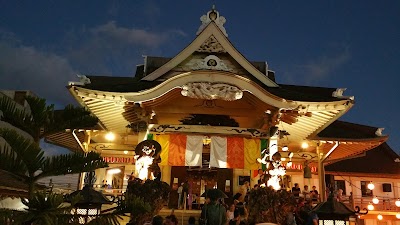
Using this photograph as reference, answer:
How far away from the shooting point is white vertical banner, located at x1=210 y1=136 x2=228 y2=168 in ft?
47.3

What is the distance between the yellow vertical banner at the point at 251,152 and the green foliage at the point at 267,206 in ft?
16.7

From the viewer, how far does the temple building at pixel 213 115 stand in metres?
13.4

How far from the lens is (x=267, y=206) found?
923 cm

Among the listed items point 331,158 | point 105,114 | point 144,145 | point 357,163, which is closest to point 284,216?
point 144,145

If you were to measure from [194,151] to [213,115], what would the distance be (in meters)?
2.74

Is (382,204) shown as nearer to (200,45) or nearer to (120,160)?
(120,160)

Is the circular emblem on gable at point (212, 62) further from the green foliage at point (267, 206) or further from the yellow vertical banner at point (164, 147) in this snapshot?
the green foliage at point (267, 206)

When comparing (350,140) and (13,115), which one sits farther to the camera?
(350,140)

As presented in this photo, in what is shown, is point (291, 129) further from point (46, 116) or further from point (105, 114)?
point (46, 116)

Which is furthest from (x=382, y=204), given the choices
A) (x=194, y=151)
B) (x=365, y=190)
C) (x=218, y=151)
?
(x=194, y=151)

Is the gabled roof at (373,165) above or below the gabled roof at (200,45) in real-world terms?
below

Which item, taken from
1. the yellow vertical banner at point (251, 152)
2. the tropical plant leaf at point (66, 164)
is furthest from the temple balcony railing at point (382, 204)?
the tropical plant leaf at point (66, 164)

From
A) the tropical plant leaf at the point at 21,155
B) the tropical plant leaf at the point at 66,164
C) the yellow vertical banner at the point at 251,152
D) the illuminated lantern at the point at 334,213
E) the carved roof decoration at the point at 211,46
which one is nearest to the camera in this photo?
the tropical plant leaf at the point at 21,155

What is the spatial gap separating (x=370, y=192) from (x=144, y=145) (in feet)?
73.8
